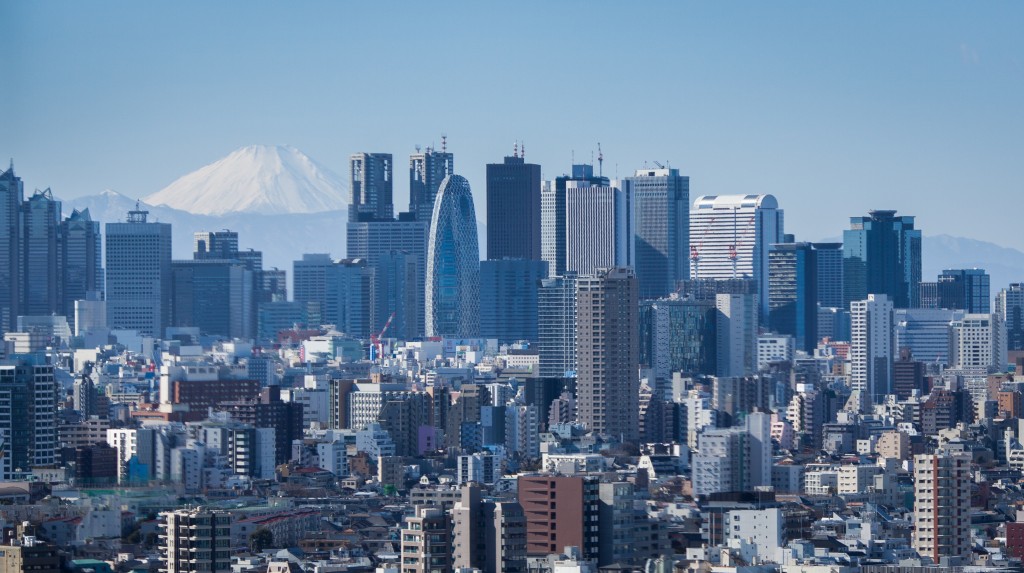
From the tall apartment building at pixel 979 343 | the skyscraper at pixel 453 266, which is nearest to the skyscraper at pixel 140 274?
the skyscraper at pixel 453 266

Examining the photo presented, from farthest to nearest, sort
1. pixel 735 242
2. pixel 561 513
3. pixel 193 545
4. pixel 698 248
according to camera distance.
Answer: pixel 698 248, pixel 735 242, pixel 561 513, pixel 193 545

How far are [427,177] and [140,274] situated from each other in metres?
15.4

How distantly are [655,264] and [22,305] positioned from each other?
2582 cm

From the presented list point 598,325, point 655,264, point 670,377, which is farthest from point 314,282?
point 598,325

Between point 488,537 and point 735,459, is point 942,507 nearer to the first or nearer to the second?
point 488,537

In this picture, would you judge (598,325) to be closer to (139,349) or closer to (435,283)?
(139,349)

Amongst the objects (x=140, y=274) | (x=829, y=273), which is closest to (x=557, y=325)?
(x=829, y=273)

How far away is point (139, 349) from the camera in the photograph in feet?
293

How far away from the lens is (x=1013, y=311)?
90812 millimetres

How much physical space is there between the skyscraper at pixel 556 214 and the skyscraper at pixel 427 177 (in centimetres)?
1165

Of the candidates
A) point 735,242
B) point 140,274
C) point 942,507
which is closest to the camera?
point 942,507

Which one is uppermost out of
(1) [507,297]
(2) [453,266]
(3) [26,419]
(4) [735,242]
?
(4) [735,242]

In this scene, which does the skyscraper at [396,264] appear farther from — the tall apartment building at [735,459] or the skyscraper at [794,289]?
the tall apartment building at [735,459]

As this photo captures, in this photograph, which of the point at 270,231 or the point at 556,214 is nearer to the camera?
the point at 556,214
